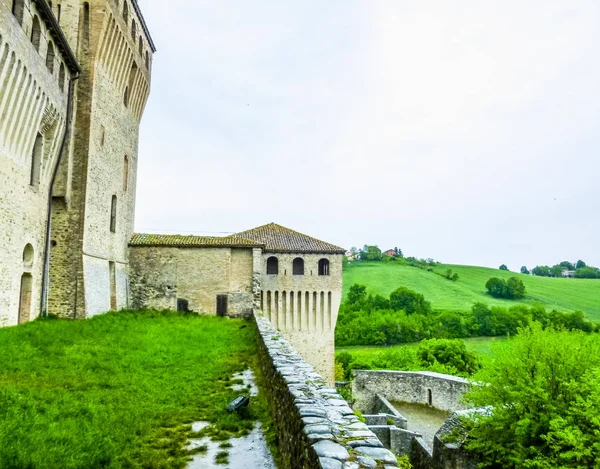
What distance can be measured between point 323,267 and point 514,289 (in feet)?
204

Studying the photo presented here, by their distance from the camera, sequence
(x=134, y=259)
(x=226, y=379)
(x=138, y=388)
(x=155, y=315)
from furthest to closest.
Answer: (x=134, y=259) → (x=155, y=315) → (x=226, y=379) → (x=138, y=388)

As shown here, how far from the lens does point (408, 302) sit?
224 ft

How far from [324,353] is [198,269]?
29.3ft

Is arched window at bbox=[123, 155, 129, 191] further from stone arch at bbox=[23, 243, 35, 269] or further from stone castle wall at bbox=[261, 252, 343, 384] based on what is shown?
stone castle wall at bbox=[261, 252, 343, 384]

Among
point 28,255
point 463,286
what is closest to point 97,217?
point 28,255

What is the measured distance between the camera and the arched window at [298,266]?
82.0 feet

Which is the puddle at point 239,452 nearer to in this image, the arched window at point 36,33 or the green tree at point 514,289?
the arched window at point 36,33

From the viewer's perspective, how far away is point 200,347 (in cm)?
1255

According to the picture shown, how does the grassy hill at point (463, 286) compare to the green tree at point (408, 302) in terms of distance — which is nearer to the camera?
the green tree at point (408, 302)

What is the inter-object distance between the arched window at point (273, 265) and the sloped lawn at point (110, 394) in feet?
33.8

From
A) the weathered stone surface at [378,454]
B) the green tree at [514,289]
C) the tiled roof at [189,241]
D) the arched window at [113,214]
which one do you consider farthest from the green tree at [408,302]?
the weathered stone surface at [378,454]

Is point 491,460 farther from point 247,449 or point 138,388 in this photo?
point 138,388

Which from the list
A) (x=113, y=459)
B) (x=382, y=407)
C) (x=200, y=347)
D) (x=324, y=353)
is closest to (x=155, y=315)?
(x=200, y=347)

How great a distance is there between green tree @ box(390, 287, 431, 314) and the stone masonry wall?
Answer: 161 feet
